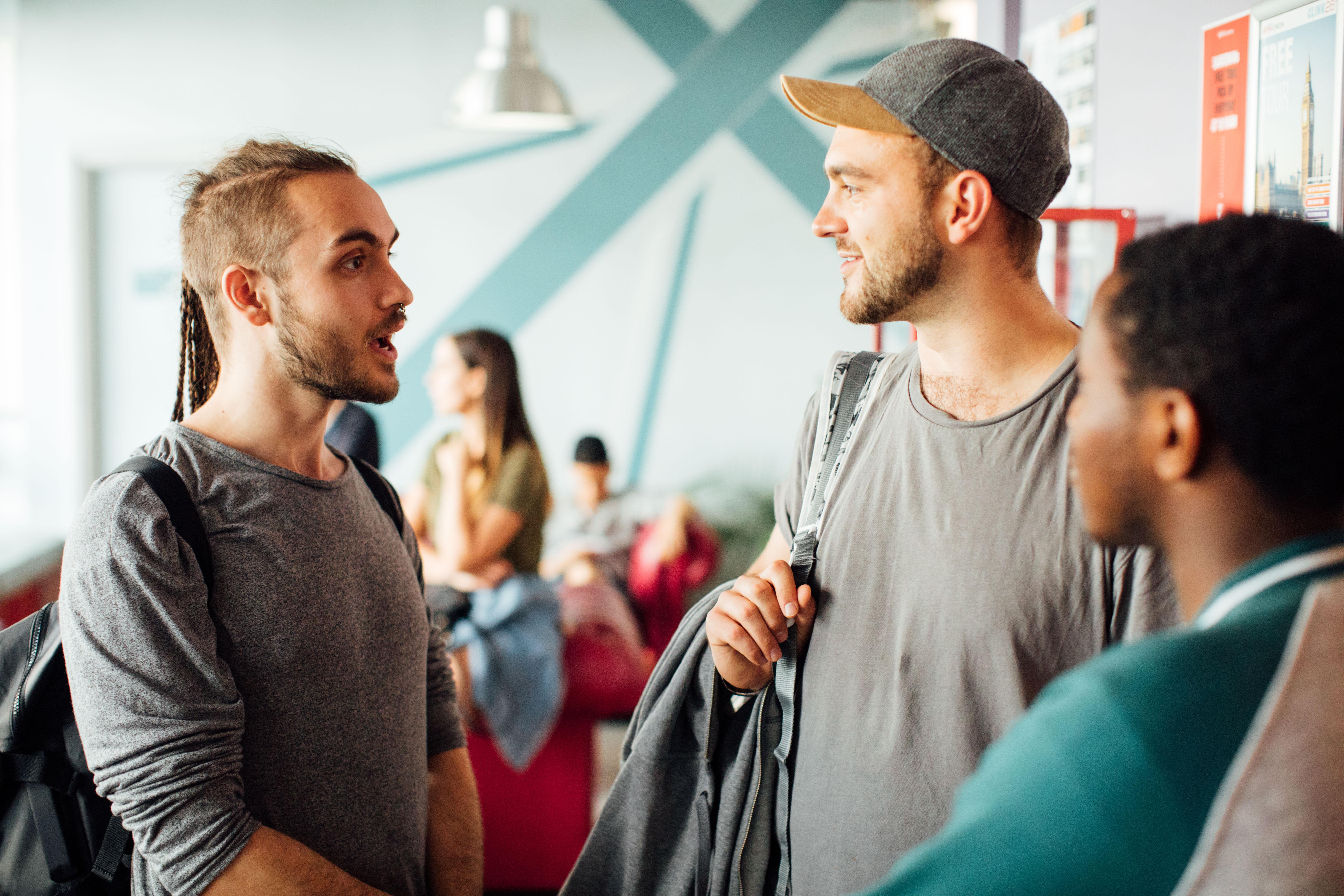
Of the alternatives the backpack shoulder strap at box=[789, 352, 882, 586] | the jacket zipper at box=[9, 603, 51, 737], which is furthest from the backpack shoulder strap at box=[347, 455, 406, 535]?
the backpack shoulder strap at box=[789, 352, 882, 586]

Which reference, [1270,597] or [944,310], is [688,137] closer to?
[944,310]

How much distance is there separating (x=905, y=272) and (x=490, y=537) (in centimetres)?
253

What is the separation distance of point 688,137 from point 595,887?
15.8 ft

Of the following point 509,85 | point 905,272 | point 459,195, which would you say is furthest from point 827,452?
point 459,195

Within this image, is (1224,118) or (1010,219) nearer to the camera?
(1010,219)

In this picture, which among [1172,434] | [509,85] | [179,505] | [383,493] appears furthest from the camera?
[509,85]

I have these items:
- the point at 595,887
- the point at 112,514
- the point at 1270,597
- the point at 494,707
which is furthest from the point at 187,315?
the point at 494,707

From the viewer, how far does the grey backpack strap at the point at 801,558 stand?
4.35ft

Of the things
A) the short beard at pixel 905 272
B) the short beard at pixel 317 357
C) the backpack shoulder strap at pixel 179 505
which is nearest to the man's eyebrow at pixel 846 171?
the short beard at pixel 905 272

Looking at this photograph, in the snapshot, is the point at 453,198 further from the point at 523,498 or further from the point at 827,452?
the point at 827,452

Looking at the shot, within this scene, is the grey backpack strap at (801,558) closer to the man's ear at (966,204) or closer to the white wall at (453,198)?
the man's ear at (966,204)

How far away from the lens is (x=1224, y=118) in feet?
5.22

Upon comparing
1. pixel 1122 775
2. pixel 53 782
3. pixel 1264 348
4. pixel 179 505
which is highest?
pixel 1264 348

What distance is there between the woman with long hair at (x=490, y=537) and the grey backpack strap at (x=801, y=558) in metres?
1.97
